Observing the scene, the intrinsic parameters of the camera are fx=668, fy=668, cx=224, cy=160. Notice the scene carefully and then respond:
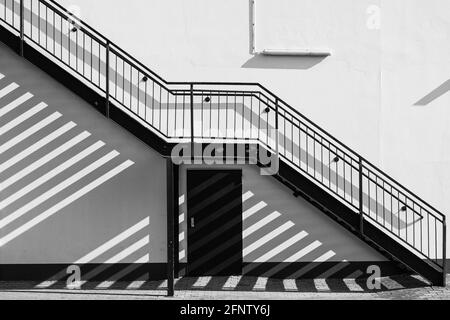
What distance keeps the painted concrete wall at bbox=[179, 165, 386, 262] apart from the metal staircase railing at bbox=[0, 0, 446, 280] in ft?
1.89

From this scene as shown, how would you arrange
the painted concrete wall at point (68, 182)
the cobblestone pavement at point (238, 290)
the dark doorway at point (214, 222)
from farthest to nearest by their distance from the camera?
1. the dark doorway at point (214, 222)
2. the painted concrete wall at point (68, 182)
3. the cobblestone pavement at point (238, 290)

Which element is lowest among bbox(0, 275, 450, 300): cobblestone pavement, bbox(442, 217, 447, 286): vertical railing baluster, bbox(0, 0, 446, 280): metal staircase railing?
bbox(0, 275, 450, 300): cobblestone pavement

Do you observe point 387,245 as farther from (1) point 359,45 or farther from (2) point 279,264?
(1) point 359,45

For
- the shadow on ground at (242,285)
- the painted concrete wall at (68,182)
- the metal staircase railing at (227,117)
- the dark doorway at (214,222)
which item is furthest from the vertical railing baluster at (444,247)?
the painted concrete wall at (68,182)

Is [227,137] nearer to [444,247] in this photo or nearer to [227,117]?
[227,117]

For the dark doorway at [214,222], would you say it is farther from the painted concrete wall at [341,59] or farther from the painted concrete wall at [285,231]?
the painted concrete wall at [341,59]

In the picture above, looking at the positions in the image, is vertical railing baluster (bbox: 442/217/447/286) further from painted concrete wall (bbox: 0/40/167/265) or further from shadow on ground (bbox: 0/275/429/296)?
painted concrete wall (bbox: 0/40/167/265)

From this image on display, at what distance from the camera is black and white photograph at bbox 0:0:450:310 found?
1295cm

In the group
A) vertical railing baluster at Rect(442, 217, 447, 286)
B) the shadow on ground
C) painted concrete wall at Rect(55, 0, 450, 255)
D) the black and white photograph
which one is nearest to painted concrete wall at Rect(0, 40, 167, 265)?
the black and white photograph

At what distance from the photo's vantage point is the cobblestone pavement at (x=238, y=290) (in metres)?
11.9

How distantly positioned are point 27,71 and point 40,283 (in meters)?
4.09

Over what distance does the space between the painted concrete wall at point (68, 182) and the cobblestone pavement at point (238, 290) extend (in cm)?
63

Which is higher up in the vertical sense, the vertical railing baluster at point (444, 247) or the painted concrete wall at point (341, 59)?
the painted concrete wall at point (341, 59)

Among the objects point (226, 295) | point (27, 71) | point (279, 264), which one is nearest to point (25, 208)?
point (27, 71)
